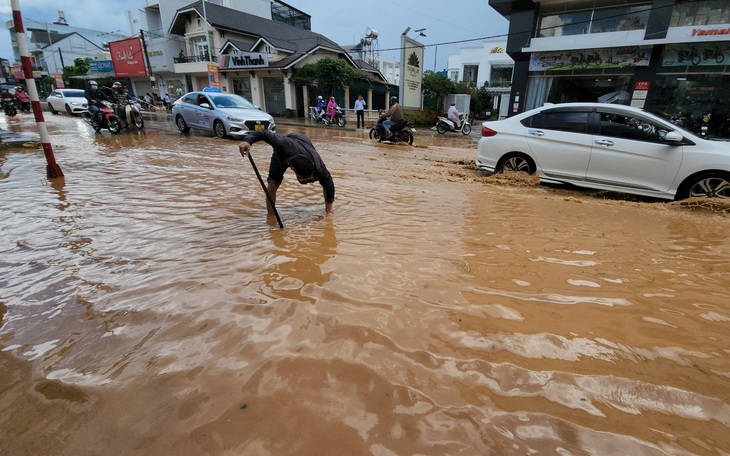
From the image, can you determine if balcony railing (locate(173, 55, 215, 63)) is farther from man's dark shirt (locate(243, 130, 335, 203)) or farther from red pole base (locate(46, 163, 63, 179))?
man's dark shirt (locate(243, 130, 335, 203))

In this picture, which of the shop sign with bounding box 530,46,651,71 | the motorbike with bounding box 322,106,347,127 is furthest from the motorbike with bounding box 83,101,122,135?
the shop sign with bounding box 530,46,651,71

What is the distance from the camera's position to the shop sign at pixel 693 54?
13.7 m

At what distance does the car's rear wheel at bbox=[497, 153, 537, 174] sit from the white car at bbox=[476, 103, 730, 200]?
16mm

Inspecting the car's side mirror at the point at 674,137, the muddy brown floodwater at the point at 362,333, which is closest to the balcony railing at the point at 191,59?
the muddy brown floodwater at the point at 362,333

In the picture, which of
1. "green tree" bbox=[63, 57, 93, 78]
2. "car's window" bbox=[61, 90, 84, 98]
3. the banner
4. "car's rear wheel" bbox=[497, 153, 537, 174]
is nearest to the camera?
"car's rear wheel" bbox=[497, 153, 537, 174]

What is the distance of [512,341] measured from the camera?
6.82 feet

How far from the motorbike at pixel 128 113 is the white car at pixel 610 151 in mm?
12684

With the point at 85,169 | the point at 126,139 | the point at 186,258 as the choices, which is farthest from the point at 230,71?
the point at 186,258

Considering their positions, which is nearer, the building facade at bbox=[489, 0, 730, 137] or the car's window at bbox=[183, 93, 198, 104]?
the car's window at bbox=[183, 93, 198, 104]

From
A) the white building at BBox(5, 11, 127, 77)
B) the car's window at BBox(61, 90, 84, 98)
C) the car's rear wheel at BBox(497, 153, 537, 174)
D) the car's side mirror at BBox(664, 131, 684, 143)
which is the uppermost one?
the white building at BBox(5, 11, 127, 77)

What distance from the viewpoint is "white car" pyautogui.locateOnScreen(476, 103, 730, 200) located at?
16.4 feet

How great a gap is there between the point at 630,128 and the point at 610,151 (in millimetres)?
402

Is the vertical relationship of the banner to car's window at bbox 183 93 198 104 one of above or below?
above

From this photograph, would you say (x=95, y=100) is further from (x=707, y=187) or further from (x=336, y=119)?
(x=707, y=187)
